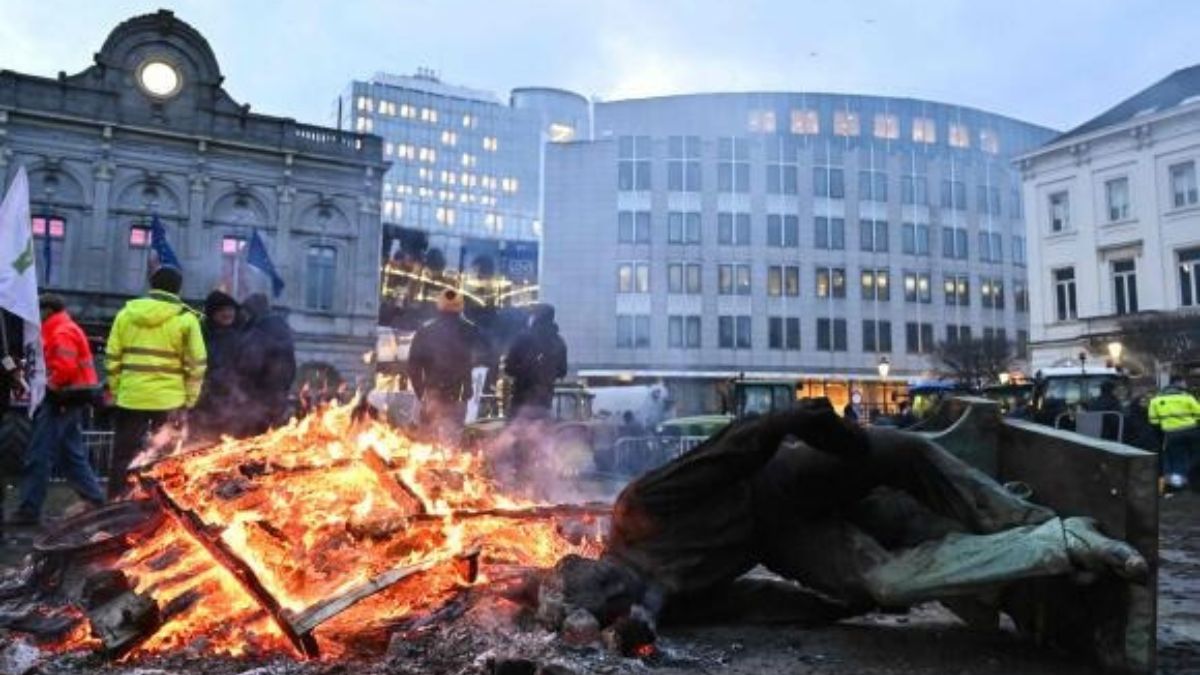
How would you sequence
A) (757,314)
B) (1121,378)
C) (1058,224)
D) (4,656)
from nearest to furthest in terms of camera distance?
(4,656), (1121,378), (1058,224), (757,314)

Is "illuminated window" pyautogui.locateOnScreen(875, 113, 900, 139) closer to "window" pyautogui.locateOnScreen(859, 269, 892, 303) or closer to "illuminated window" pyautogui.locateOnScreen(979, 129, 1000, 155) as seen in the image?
"illuminated window" pyautogui.locateOnScreen(979, 129, 1000, 155)

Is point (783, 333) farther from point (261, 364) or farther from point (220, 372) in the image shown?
point (220, 372)

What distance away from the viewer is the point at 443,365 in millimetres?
9617

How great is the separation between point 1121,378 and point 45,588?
22.7 m

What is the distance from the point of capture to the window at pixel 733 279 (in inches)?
2004

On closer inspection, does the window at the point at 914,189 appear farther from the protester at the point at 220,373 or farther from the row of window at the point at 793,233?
the protester at the point at 220,373

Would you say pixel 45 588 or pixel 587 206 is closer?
pixel 45 588

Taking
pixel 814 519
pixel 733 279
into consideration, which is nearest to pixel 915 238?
pixel 733 279

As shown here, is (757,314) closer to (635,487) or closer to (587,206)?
(587,206)

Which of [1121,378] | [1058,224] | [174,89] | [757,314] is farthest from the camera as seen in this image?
[757,314]

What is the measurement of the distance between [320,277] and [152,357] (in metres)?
27.0

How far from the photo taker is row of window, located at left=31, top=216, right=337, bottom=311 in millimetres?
29438

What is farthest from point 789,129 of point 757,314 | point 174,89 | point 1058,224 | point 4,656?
point 4,656

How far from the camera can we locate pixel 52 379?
822 centimetres
